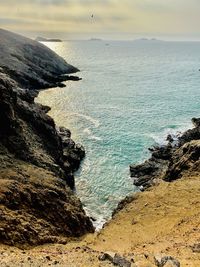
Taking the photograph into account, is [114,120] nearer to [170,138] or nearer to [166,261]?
[170,138]

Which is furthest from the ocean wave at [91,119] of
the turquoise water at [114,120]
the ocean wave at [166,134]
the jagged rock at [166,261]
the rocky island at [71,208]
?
the jagged rock at [166,261]

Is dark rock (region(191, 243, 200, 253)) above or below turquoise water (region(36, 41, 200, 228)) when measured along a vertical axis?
above

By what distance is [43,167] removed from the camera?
48594 millimetres

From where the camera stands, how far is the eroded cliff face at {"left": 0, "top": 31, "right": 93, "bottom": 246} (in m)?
34.1

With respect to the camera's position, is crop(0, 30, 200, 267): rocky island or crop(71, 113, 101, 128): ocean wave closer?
crop(0, 30, 200, 267): rocky island

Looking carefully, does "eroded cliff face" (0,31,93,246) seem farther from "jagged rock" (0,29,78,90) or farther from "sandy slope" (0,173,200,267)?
"jagged rock" (0,29,78,90)

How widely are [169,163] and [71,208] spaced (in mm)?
21245

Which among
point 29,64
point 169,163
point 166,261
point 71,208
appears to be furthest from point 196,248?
point 29,64

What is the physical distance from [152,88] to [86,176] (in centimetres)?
8621

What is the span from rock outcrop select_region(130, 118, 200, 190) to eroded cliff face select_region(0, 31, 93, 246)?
10132 mm

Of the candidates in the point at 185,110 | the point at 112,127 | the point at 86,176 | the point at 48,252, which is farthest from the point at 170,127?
the point at 48,252

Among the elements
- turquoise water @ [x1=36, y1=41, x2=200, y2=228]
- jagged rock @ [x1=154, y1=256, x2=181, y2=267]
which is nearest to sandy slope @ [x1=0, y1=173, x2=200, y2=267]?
jagged rock @ [x1=154, y1=256, x2=181, y2=267]

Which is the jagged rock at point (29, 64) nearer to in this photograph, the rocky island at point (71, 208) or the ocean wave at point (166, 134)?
the ocean wave at point (166, 134)

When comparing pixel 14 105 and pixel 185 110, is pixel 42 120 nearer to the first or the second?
pixel 14 105
